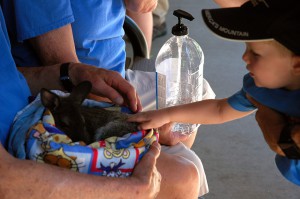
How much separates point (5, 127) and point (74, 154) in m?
0.21

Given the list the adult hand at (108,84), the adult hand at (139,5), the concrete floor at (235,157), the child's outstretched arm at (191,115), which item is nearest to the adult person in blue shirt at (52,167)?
the adult hand at (108,84)

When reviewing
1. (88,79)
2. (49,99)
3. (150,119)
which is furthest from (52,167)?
(88,79)

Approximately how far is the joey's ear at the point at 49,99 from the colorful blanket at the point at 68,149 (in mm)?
25

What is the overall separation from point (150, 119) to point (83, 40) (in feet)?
1.60

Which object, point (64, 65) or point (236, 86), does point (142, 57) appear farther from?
point (236, 86)

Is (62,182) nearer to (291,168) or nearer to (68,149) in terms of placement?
(68,149)

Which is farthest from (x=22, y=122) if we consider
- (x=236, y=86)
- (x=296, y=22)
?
(x=236, y=86)

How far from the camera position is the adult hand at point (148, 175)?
127 cm

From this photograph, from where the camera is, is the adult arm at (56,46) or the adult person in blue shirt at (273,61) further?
the adult arm at (56,46)

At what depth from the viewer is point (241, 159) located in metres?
2.49

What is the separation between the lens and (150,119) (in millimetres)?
1422

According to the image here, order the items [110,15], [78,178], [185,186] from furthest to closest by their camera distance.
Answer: [110,15], [185,186], [78,178]

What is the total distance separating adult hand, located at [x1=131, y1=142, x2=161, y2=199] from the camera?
1.27m

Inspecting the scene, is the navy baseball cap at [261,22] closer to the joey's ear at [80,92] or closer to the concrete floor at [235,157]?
the joey's ear at [80,92]
